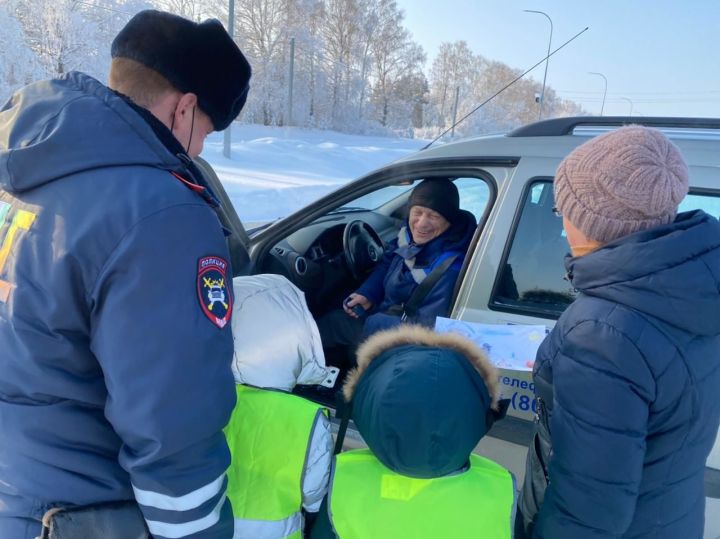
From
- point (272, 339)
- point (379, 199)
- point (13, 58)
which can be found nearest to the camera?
point (272, 339)

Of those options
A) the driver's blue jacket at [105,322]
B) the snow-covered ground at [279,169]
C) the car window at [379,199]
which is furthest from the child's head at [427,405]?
the snow-covered ground at [279,169]

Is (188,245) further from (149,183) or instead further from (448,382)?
(448,382)

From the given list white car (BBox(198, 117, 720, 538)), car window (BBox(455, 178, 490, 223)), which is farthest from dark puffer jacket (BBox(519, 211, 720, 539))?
car window (BBox(455, 178, 490, 223))

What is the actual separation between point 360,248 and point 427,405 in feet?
7.56

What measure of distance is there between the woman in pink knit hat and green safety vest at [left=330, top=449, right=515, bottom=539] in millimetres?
156

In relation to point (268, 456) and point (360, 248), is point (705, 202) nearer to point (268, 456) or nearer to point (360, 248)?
point (268, 456)

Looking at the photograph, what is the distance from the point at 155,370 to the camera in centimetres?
104

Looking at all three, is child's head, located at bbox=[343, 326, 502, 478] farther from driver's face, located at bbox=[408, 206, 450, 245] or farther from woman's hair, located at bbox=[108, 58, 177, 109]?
driver's face, located at bbox=[408, 206, 450, 245]

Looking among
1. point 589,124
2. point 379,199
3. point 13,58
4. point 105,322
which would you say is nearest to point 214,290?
point 105,322

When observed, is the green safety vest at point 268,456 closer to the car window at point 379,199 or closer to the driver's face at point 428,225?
the driver's face at point 428,225

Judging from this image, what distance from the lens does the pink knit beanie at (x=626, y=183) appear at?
1.24 m

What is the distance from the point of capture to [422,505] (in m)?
1.31

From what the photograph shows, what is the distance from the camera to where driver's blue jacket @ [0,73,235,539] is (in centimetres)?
104

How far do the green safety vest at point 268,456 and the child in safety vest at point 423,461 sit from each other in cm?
12
